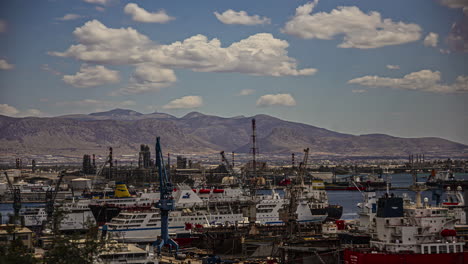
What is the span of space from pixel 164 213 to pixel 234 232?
501 cm

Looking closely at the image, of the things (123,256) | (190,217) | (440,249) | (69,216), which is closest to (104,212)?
(69,216)

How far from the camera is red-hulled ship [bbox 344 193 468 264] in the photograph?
33.5 meters

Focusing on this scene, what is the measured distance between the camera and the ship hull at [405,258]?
3331 centimetres

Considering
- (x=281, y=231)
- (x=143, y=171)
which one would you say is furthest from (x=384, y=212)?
(x=143, y=171)

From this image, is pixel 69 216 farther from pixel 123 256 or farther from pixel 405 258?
pixel 405 258

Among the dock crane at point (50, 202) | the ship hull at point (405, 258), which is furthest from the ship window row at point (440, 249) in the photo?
the dock crane at point (50, 202)

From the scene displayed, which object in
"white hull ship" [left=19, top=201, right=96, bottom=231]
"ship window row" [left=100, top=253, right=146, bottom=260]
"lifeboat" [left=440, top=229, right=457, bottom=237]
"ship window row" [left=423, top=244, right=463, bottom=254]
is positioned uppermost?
"lifeboat" [left=440, top=229, right=457, bottom=237]

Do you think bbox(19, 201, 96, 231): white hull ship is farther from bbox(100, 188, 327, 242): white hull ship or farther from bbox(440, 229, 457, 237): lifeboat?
bbox(440, 229, 457, 237): lifeboat

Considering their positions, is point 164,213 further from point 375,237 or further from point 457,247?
point 457,247

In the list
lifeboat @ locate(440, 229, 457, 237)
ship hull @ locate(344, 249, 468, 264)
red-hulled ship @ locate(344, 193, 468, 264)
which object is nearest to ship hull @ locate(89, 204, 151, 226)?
red-hulled ship @ locate(344, 193, 468, 264)

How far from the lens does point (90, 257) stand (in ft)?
97.0

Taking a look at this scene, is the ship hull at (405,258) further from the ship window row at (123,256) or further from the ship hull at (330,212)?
the ship hull at (330,212)

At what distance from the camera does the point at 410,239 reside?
113 feet

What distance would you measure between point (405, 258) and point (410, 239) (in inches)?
46.3
